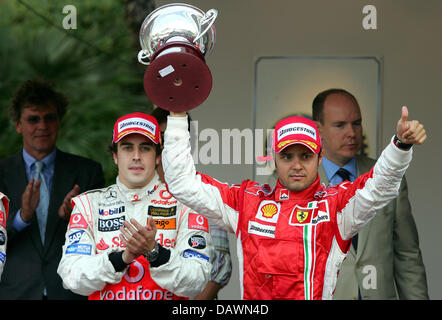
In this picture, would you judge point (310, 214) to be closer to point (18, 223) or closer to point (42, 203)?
point (18, 223)

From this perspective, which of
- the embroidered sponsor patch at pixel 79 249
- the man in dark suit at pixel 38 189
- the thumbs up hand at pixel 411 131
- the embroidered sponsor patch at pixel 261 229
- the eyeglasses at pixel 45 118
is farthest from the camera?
the eyeglasses at pixel 45 118

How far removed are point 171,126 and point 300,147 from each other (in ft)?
1.64

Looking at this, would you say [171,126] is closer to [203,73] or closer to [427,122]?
[203,73]

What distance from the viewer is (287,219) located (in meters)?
2.67

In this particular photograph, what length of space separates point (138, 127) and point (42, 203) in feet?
4.08

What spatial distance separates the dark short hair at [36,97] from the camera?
415 cm

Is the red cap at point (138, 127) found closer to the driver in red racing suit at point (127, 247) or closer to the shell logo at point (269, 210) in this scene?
the driver in red racing suit at point (127, 247)

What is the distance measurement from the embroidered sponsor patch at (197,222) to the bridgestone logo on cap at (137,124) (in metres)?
0.39

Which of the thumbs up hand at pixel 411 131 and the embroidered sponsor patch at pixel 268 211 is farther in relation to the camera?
the embroidered sponsor patch at pixel 268 211

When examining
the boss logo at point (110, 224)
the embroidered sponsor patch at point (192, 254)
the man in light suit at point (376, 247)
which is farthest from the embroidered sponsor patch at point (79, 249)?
the man in light suit at point (376, 247)

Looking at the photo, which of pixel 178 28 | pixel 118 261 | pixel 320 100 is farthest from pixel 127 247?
pixel 320 100

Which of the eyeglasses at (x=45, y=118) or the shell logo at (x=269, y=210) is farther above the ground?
the eyeglasses at (x=45, y=118)

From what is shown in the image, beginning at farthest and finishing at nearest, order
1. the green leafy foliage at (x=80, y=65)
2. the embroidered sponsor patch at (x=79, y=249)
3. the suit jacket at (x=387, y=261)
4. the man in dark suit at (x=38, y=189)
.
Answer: the green leafy foliage at (x=80, y=65)
the suit jacket at (x=387, y=261)
the man in dark suit at (x=38, y=189)
the embroidered sponsor patch at (x=79, y=249)

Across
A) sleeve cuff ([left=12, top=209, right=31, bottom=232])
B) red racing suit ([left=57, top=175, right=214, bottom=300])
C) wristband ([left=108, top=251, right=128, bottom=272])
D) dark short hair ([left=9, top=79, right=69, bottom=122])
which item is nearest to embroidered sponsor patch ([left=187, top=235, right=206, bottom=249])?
red racing suit ([left=57, top=175, right=214, bottom=300])
